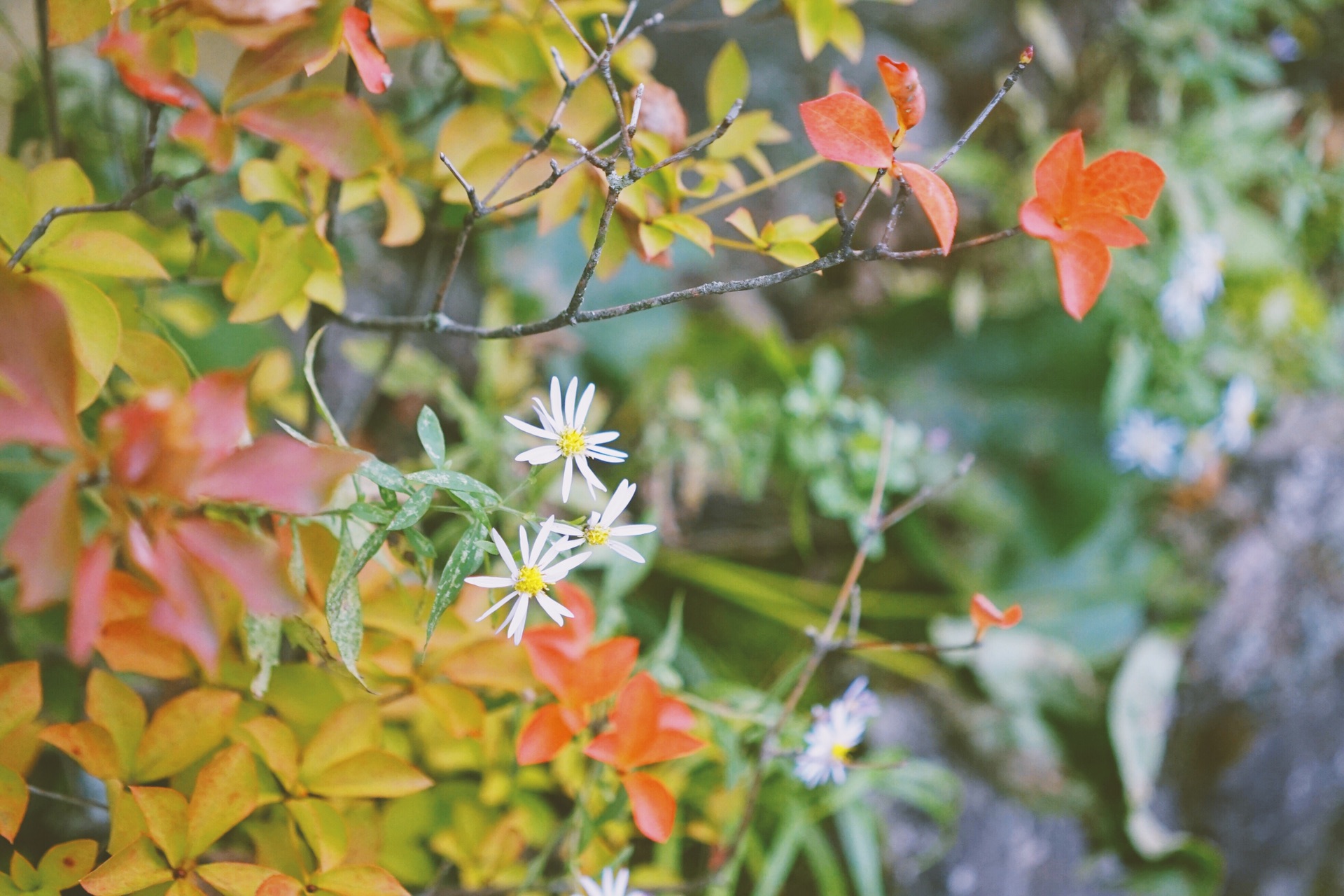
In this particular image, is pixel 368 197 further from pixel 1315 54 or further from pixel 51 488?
pixel 1315 54

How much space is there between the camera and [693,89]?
1232 mm

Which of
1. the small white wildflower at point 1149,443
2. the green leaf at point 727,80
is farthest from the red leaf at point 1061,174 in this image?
the small white wildflower at point 1149,443

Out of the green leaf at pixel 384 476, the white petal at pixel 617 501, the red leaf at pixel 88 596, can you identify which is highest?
the red leaf at pixel 88 596

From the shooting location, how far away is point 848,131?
42 cm

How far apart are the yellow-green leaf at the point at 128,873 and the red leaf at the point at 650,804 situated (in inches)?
9.5

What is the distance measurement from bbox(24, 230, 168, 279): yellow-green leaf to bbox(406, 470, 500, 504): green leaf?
18cm

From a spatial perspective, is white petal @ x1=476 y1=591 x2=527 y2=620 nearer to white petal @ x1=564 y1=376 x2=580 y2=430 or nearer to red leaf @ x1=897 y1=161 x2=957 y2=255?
white petal @ x1=564 y1=376 x2=580 y2=430

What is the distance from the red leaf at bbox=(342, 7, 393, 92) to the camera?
0.43 m

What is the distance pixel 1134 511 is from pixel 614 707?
0.99 meters

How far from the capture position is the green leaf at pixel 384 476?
1.34 ft

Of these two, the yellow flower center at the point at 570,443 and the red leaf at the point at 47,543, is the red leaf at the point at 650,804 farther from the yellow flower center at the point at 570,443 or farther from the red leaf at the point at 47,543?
the red leaf at the point at 47,543

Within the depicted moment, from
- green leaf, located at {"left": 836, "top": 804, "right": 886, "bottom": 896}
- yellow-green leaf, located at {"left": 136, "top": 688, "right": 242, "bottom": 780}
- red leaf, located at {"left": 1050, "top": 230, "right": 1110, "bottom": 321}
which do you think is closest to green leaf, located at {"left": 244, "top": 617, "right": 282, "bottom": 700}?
yellow-green leaf, located at {"left": 136, "top": 688, "right": 242, "bottom": 780}

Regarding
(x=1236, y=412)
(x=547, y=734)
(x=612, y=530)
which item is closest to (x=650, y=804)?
(x=547, y=734)

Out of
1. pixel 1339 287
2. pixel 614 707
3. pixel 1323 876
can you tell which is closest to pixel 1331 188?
pixel 1339 287
